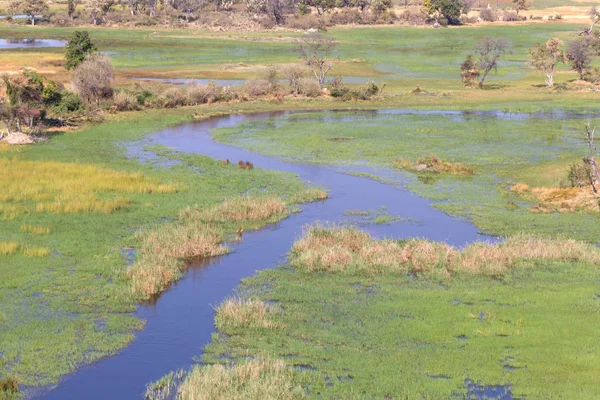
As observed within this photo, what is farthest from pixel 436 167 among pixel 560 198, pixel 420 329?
pixel 420 329

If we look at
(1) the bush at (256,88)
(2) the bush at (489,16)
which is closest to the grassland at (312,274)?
(1) the bush at (256,88)

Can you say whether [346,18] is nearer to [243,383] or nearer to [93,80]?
[93,80]

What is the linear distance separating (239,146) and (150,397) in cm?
3013

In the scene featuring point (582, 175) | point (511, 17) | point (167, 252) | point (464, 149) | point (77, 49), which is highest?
point (511, 17)

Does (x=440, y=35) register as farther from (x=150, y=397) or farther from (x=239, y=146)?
(x=150, y=397)

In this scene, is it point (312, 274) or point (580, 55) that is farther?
point (580, 55)

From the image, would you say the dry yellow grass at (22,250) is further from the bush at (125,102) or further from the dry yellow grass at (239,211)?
the bush at (125,102)

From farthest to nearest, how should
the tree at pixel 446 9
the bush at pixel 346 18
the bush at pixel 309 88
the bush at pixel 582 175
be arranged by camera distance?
the bush at pixel 346 18 < the tree at pixel 446 9 < the bush at pixel 309 88 < the bush at pixel 582 175

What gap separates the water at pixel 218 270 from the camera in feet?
52.0

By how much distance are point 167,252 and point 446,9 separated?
119 m

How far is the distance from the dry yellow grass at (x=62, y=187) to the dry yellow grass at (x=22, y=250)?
3.82 meters

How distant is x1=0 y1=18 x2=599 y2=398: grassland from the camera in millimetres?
16047

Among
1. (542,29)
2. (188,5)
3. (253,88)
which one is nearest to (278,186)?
(253,88)

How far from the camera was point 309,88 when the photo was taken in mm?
64125
